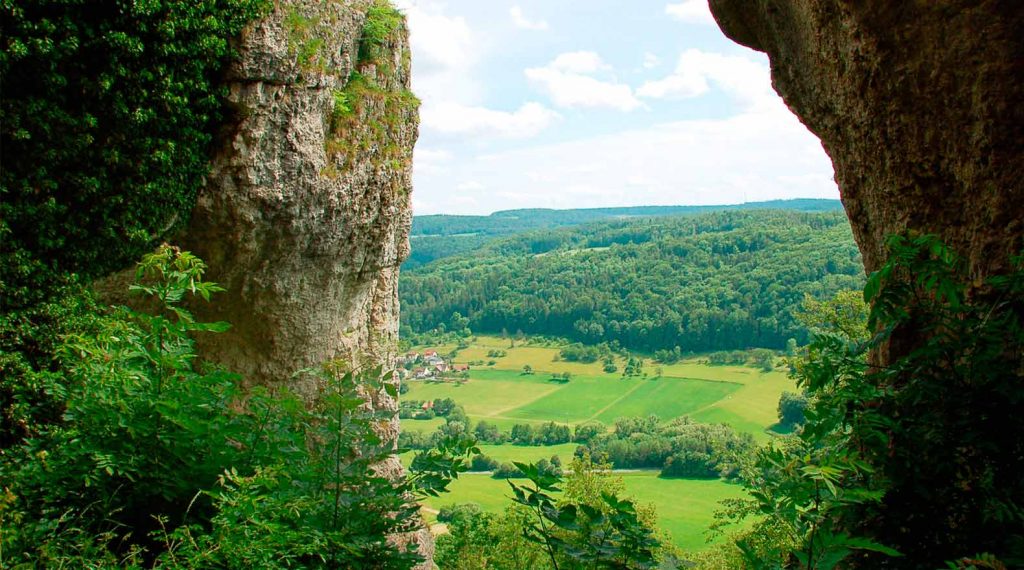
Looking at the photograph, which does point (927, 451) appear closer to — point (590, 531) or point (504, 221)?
point (590, 531)

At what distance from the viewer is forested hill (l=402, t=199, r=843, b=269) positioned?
113m

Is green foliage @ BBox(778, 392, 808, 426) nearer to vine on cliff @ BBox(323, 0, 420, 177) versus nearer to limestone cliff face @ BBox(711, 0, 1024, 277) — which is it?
vine on cliff @ BBox(323, 0, 420, 177)

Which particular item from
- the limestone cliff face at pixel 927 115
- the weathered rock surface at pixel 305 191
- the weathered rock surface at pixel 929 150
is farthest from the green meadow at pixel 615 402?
the weathered rock surface at pixel 929 150

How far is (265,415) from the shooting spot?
176 inches

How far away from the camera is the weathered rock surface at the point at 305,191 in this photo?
29.4ft

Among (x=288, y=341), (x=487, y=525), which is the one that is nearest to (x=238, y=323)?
(x=288, y=341)

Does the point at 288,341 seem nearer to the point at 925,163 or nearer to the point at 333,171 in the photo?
the point at 333,171

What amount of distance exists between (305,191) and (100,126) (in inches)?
105

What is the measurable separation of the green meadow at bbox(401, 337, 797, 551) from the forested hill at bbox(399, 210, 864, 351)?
425cm

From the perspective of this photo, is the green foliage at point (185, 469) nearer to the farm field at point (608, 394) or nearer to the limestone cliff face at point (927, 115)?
the limestone cliff face at point (927, 115)

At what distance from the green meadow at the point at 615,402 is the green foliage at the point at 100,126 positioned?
86.3ft

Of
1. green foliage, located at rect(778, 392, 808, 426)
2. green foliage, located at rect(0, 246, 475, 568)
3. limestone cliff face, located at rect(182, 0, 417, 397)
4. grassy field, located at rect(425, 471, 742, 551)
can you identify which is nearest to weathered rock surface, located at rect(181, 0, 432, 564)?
limestone cliff face, located at rect(182, 0, 417, 397)

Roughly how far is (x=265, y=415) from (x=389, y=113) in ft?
25.7

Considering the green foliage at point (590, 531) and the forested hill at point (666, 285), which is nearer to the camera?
the green foliage at point (590, 531)
